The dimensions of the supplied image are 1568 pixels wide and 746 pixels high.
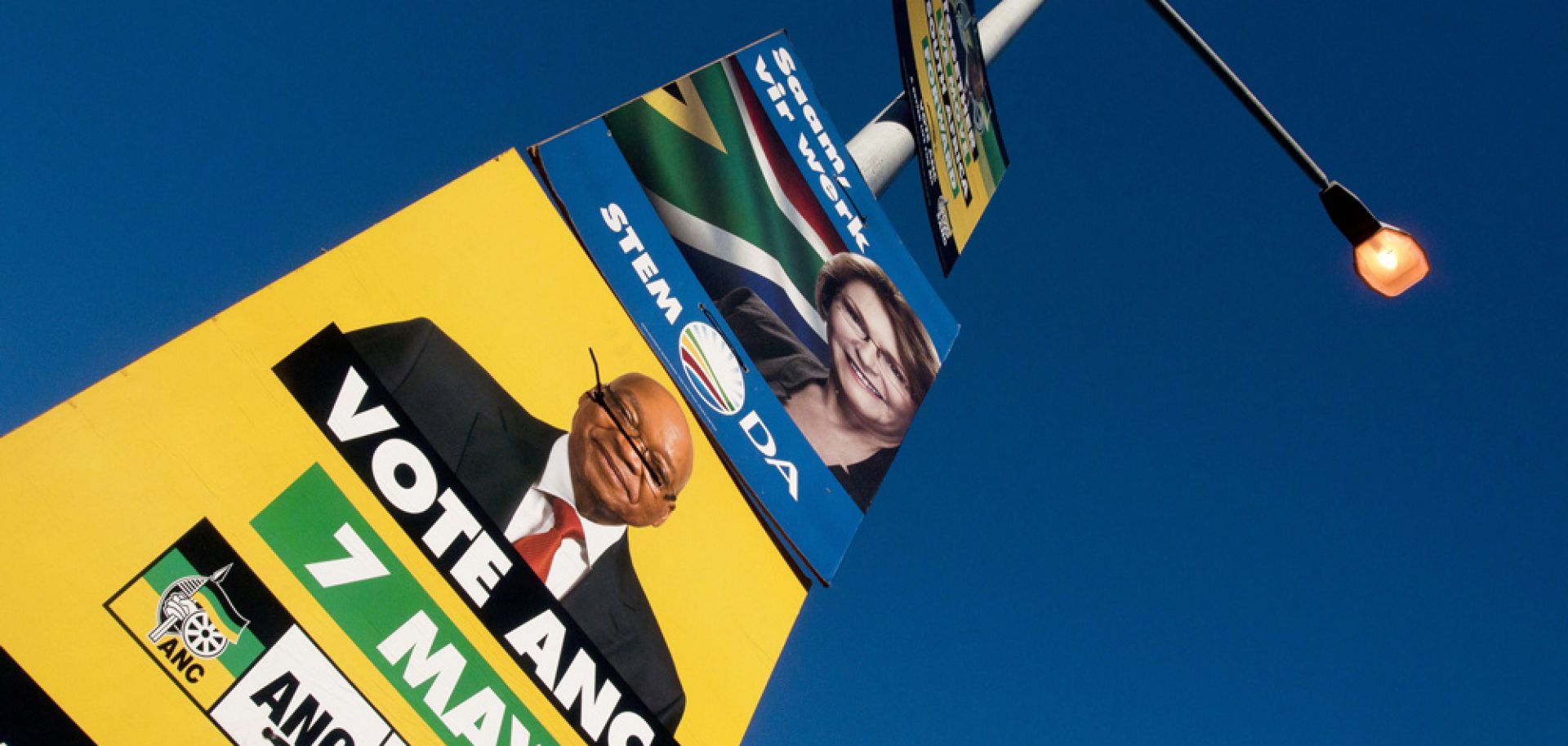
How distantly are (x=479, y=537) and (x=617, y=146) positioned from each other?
1.60 meters

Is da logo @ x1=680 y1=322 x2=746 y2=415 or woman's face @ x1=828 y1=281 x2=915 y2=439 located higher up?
woman's face @ x1=828 y1=281 x2=915 y2=439

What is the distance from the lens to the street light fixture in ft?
17.2

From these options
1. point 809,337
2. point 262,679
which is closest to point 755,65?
point 809,337

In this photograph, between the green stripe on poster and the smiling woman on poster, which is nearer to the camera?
the green stripe on poster

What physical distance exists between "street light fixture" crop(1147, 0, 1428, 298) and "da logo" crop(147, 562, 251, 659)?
509 centimetres

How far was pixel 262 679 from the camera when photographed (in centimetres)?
210

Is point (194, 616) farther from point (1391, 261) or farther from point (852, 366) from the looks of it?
point (1391, 261)

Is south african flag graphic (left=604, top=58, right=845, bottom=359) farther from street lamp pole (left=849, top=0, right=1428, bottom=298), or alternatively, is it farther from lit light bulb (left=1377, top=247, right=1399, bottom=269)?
lit light bulb (left=1377, top=247, right=1399, bottom=269)

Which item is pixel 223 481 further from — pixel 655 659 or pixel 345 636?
pixel 655 659

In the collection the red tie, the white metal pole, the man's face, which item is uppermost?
the white metal pole

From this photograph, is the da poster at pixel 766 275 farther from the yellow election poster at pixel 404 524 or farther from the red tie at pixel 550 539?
the red tie at pixel 550 539

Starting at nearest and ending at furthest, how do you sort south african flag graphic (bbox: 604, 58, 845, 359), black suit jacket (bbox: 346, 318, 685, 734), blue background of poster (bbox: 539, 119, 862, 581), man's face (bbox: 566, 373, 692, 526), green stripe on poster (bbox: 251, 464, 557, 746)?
1. green stripe on poster (bbox: 251, 464, 557, 746)
2. black suit jacket (bbox: 346, 318, 685, 734)
3. man's face (bbox: 566, 373, 692, 526)
4. blue background of poster (bbox: 539, 119, 862, 581)
5. south african flag graphic (bbox: 604, 58, 845, 359)

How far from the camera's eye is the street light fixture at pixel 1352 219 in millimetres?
5250

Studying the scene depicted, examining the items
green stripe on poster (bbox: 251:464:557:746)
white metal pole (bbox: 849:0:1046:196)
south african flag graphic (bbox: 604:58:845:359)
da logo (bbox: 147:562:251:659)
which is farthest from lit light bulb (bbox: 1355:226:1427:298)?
da logo (bbox: 147:562:251:659)
